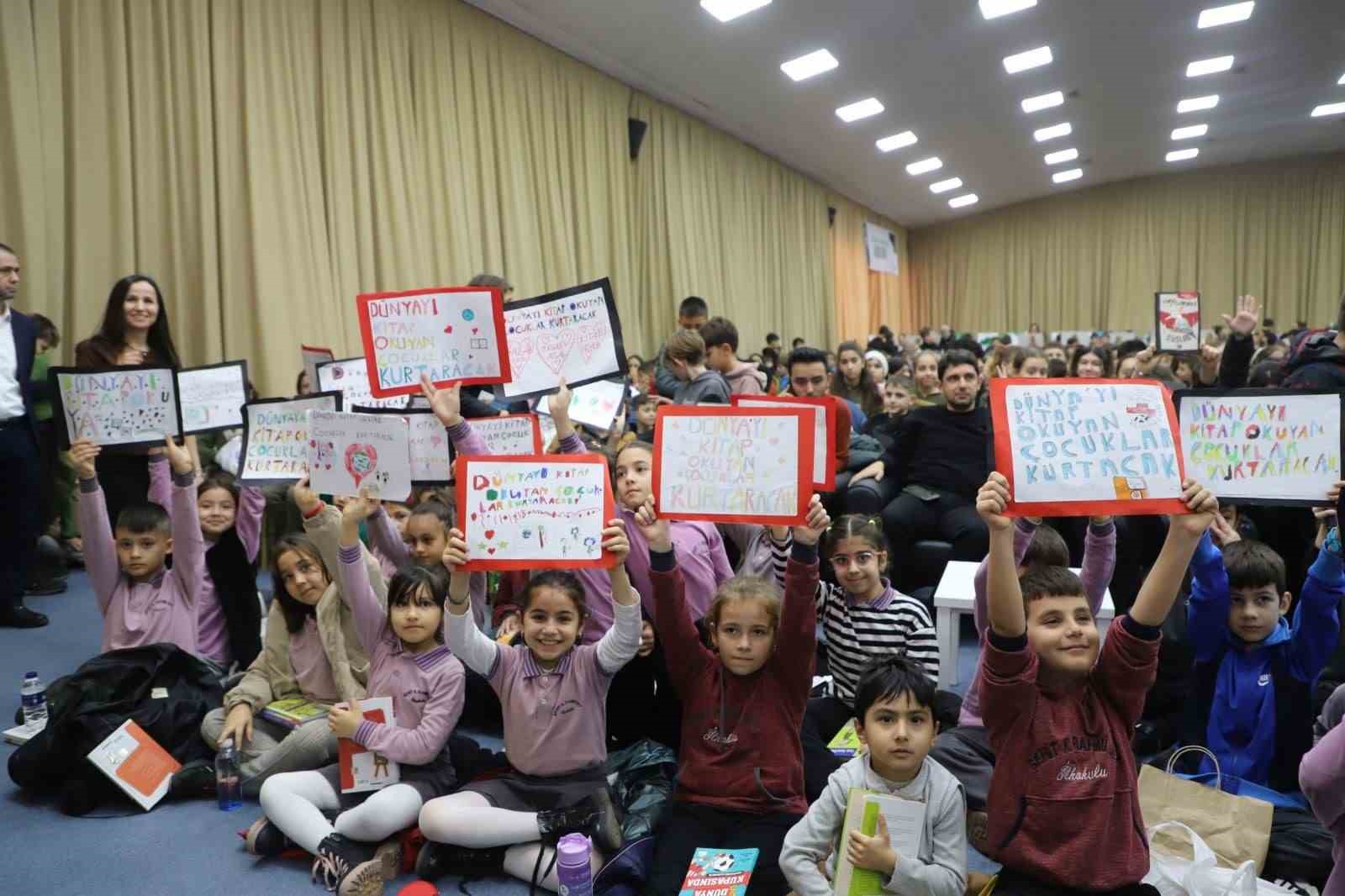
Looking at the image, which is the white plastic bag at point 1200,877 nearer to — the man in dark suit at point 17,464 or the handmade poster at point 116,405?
the handmade poster at point 116,405

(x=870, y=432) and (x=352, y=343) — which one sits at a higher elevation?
(x=352, y=343)

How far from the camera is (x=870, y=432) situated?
551 centimetres

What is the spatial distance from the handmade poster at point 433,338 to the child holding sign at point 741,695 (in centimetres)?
111

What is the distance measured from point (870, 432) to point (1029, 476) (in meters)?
3.72

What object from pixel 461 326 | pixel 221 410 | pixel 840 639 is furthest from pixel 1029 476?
pixel 221 410

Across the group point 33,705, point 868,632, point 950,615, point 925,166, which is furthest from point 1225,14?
point 33,705

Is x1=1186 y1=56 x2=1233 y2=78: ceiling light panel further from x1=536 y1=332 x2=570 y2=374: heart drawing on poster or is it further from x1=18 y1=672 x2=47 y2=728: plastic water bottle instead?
x1=18 y1=672 x2=47 y2=728: plastic water bottle

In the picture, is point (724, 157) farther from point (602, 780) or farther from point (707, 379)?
point (602, 780)

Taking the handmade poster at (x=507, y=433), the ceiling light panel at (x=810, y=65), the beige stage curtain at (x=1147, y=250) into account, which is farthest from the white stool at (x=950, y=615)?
the beige stage curtain at (x=1147, y=250)

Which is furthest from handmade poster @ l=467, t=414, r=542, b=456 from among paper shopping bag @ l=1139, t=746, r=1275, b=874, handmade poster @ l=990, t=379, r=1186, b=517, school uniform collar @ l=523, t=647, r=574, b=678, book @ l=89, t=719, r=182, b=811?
paper shopping bag @ l=1139, t=746, r=1275, b=874

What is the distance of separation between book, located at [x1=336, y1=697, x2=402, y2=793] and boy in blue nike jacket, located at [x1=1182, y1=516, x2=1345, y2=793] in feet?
7.88

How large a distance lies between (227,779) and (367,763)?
59 centimetres

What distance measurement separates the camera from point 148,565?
3.12 meters

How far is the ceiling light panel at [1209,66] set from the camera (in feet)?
31.4
